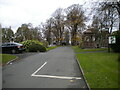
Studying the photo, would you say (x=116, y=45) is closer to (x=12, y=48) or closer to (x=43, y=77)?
(x=43, y=77)

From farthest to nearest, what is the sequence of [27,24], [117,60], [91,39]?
[27,24]
[91,39]
[117,60]

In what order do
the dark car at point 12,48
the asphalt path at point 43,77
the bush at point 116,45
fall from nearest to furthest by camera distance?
the bush at point 116,45 → the asphalt path at point 43,77 → the dark car at point 12,48

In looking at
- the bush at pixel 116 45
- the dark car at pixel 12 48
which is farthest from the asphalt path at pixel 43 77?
the dark car at pixel 12 48

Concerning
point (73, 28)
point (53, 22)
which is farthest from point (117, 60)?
point (53, 22)

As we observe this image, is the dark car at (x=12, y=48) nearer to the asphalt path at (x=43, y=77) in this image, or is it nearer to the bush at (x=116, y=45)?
the asphalt path at (x=43, y=77)

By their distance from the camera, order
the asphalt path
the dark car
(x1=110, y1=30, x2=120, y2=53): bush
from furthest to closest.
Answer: the dark car → the asphalt path → (x1=110, y1=30, x2=120, y2=53): bush

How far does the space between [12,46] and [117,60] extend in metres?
15.6

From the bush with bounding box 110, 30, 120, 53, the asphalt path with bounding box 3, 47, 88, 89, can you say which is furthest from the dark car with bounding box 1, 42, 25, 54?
the bush with bounding box 110, 30, 120, 53

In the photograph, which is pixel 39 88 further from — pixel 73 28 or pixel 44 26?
pixel 44 26

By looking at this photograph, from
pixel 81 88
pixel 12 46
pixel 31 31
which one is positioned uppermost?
pixel 31 31

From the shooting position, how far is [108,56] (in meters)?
1.82

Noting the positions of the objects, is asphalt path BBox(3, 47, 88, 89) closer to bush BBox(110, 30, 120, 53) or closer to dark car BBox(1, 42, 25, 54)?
bush BBox(110, 30, 120, 53)

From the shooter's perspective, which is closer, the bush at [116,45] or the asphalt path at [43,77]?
the bush at [116,45]

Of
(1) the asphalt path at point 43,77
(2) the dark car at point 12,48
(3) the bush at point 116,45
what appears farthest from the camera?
(2) the dark car at point 12,48
